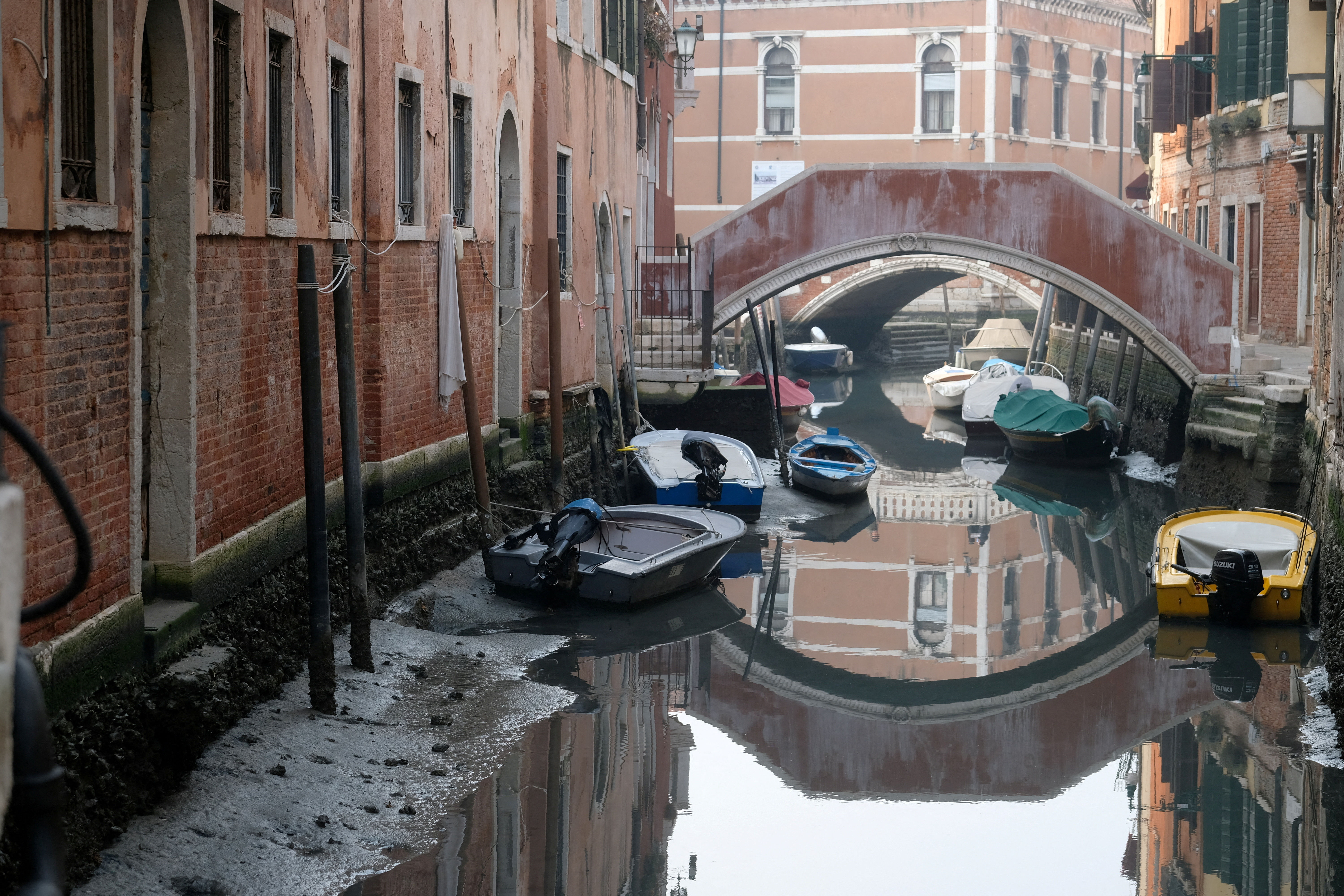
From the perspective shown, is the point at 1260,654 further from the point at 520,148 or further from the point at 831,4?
the point at 831,4

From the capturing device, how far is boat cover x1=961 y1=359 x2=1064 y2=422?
22.5m

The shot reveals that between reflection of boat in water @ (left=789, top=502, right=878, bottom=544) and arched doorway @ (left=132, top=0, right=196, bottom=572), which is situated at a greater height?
arched doorway @ (left=132, top=0, right=196, bottom=572)

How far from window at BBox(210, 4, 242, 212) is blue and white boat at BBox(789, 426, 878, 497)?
33.3ft

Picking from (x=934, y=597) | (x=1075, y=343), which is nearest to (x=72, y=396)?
(x=934, y=597)

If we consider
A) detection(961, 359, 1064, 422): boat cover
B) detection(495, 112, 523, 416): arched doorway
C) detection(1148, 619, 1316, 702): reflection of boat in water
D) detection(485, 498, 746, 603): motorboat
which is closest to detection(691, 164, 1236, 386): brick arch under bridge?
detection(961, 359, 1064, 422): boat cover

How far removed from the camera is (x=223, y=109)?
23.1 feet

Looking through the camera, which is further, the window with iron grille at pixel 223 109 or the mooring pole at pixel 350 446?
the mooring pole at pixel 350 446

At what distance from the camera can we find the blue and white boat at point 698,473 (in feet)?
47.9

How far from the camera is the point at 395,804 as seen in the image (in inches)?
257

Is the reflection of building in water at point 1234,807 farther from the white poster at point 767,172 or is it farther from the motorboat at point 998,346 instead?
the white poster at point 767,172

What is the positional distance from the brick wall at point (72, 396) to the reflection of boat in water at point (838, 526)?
9.69 meters

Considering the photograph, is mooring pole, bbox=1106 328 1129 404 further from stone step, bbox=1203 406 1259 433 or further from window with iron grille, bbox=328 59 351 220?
window with iron grille, bbox=328 59 351 220

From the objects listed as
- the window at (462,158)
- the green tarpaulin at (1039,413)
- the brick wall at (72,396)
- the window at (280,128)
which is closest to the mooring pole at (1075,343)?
the green tarpaulin at (1039,413)

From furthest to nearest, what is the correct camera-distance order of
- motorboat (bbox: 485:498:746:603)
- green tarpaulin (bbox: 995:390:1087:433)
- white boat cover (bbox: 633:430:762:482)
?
1. green tarpaulin (bbox: 995:390:1087:433)
2. white boat cover (bbox: 633:430:762:482)
3. motorboat (bbox: 485:498:746:603)
